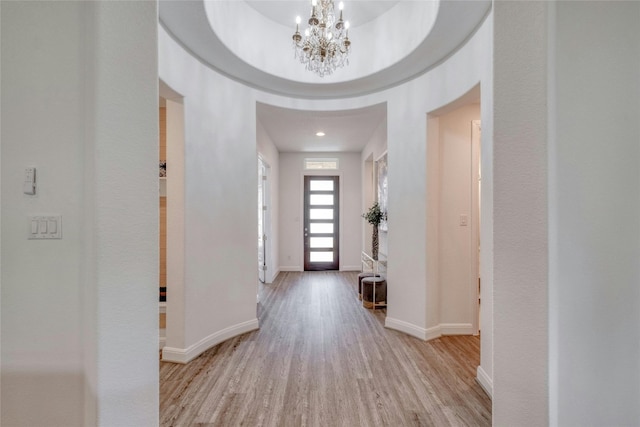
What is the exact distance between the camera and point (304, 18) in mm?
3088

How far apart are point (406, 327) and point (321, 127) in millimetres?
3179

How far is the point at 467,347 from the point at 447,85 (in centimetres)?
258

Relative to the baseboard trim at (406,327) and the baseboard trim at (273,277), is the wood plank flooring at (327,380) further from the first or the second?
the baseboard trim at (273,277)

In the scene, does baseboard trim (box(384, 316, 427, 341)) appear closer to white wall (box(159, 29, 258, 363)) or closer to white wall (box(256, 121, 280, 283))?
white wall (box(159, 29, 258, 363))

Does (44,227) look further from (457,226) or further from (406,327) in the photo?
(457,226)

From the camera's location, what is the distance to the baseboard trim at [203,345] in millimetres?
2504

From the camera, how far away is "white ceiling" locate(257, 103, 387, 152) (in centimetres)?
371

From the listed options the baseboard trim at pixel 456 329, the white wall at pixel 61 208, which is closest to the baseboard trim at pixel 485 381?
the baseboard trim at pixel 456 329

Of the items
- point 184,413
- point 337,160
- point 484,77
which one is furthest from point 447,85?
point 337,160

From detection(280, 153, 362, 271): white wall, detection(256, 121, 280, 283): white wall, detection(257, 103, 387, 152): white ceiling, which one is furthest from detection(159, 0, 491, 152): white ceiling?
detection(280, 153, 362, 271): white wall

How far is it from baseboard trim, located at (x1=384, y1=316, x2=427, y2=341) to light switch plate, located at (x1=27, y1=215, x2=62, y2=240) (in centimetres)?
307
